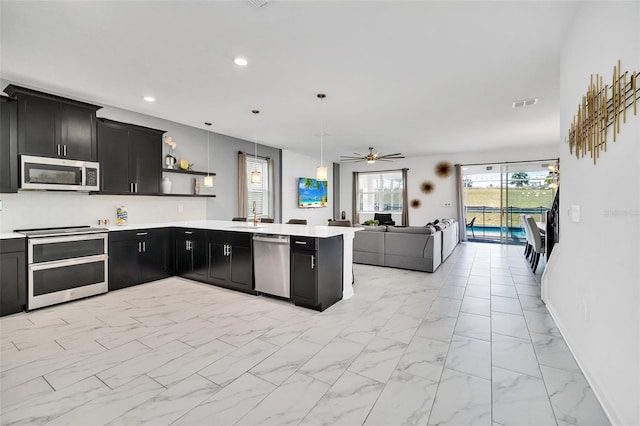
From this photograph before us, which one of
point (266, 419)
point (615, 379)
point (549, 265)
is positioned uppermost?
point (549, 265)

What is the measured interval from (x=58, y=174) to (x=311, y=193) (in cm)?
646

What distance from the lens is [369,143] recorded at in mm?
7652

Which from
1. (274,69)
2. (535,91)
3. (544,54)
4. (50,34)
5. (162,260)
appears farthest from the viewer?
(162,260)

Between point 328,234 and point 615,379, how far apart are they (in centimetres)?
253

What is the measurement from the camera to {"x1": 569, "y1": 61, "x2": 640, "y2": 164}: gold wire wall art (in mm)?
1582

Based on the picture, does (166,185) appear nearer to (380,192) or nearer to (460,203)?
(380,192)

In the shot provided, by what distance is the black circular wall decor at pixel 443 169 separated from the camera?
31.0ft

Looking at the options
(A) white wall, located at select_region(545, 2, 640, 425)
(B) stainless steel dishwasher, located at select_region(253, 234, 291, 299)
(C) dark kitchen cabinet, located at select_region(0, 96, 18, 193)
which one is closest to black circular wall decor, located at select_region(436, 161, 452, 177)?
(A) white wall, located at select_region(545, 2, 640, 425)

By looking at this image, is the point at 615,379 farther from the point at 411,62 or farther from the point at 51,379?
the point at 51,379

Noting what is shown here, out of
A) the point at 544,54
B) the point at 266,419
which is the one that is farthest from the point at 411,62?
the point at 266,419

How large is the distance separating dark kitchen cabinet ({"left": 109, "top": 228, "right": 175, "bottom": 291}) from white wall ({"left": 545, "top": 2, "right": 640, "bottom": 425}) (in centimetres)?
529

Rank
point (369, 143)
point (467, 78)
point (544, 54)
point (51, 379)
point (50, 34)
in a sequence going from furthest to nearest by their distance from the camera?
point (369, 143)
point (467, 78)
point (544, 54)
point (50, 34)
point (51, 379)

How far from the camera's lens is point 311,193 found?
375 inches

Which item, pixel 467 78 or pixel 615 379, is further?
pixel 467 78
